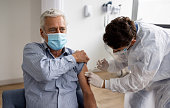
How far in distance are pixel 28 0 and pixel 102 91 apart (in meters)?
2.05

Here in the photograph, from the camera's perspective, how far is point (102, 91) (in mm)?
2707

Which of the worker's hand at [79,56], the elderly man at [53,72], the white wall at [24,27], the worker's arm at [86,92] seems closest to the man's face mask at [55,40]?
the elderly man at [53,72]

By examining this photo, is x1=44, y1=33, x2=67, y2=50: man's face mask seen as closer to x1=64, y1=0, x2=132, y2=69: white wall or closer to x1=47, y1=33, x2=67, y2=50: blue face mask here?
x1=47, y1=33, x2=67, y2=50: blue face mask

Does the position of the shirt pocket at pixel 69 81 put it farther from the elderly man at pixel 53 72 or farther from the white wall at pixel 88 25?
the white wall at pixel 88 25

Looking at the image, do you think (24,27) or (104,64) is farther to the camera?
(24,27)

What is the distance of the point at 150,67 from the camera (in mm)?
1069

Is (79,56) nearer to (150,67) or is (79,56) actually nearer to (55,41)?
(55,41)

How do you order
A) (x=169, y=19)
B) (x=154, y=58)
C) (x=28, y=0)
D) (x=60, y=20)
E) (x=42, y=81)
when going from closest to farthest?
(x=154, y=58) → (x=42, y=81) → (x=60, y=20) → (x=28, y=0) → (x=169, y=19)

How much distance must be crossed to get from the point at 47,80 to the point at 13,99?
1.02 feet

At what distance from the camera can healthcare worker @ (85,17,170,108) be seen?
3.46ft

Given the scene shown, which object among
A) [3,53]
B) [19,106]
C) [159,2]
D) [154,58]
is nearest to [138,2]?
[159,2]

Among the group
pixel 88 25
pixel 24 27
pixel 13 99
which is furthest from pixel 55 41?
pixel 88 25

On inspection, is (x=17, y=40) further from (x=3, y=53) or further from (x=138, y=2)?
(x=138, y=2)

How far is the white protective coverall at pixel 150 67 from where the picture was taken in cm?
107
